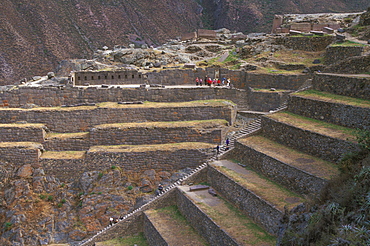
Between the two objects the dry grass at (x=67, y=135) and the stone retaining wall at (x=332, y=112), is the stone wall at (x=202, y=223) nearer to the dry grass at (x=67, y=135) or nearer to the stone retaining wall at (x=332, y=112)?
the stone retaining wall at (x=332, y=112)

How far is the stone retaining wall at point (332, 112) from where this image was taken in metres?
14.7

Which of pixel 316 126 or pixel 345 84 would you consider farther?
pixel 345 84

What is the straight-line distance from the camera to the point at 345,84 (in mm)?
16781

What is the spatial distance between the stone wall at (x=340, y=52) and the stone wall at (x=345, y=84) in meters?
4.46

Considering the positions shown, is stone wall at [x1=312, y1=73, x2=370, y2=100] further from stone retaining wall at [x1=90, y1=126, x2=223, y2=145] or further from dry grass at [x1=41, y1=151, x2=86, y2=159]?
dry grass at [x1=41, y1=151, x2=86, y2=159]

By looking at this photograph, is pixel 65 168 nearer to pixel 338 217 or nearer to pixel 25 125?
pixel 25 125

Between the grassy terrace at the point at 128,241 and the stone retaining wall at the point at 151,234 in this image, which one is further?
the grassy terrace at the point at 128,241

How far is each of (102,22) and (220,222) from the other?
178ft

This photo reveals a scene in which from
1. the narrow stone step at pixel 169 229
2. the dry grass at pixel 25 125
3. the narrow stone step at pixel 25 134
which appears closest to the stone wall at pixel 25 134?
the narrow stone step at pixel 25 134

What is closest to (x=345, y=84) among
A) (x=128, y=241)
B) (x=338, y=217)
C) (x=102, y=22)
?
(x=338, y=217)

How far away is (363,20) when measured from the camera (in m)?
25.6

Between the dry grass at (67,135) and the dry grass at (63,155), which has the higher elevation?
the dry grass at (67,135)

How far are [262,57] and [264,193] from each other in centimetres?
1565

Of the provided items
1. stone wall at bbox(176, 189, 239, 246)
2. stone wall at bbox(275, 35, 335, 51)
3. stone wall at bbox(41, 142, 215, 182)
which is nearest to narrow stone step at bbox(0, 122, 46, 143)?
stone wall at bbox(41, 142, 215, 182)
